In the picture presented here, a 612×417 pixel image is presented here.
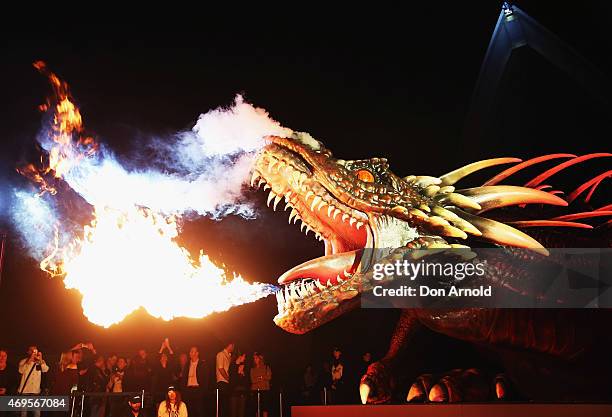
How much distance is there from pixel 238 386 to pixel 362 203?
16.1 ft

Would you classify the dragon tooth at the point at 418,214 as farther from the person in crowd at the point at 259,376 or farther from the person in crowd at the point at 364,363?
the person in crowd at the point at 259,376

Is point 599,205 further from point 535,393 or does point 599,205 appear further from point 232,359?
point 232,359

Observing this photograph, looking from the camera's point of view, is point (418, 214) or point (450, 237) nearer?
point (418, 214)

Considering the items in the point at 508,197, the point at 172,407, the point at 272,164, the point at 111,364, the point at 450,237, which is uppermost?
the point at 272,164

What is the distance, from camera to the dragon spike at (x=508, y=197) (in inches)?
221

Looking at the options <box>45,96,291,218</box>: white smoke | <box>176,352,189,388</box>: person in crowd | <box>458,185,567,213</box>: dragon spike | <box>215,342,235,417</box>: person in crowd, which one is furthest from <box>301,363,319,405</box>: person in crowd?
<box>458,185,567,213</box>: dragon spike

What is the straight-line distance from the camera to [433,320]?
585 cm

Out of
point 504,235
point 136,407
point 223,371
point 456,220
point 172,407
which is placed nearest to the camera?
point 504,235

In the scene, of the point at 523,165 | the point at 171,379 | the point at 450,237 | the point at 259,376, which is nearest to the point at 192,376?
the point at 171,379

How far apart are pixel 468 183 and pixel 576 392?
2.95 m

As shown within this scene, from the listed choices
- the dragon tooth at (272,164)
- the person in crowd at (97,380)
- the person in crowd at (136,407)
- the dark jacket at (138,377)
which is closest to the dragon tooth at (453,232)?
the dragon tooth at (272,164)

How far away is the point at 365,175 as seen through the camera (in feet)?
19.5

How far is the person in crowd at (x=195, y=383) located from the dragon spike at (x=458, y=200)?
17.0 ft

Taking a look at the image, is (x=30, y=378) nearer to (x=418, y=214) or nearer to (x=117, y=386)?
(x=117, y=386)
